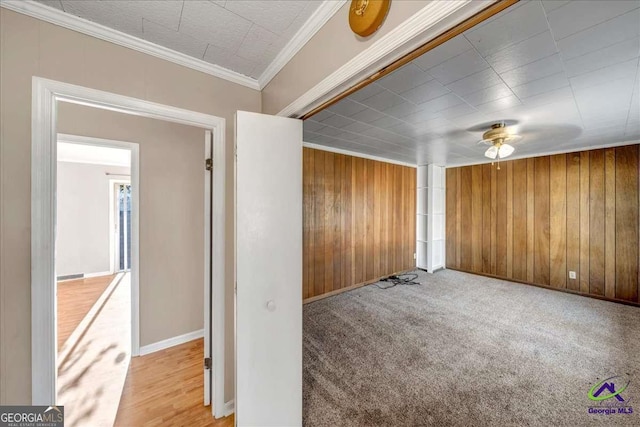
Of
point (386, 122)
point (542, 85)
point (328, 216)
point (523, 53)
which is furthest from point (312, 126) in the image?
point (542, 85)

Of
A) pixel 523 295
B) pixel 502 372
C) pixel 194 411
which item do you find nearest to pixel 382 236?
pixel 523 295

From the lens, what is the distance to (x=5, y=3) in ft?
3.52

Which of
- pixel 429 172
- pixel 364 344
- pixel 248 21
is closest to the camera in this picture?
pixel 248 21

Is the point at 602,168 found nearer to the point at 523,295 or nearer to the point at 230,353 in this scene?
the point at 523,295

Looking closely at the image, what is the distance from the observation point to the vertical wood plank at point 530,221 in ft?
14.2

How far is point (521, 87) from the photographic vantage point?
1.88m

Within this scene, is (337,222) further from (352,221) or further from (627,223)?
(627,223)

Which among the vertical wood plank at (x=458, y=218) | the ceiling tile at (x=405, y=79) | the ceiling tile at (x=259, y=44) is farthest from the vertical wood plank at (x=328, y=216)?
the vertical wood plank at (x=458, y=218)

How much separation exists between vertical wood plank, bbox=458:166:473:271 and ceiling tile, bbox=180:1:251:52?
540cm

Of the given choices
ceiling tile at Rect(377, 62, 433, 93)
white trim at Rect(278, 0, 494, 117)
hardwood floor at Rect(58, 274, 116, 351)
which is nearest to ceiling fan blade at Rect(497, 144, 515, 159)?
ceiling tile at Rect(377, 62, 433, 93)

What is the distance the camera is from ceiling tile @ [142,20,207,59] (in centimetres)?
127

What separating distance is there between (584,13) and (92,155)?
6561mm

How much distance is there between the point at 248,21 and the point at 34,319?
184 centimetres

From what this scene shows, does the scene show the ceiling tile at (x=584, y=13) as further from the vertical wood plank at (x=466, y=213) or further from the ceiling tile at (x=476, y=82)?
the vertical wood plank at (x=466, y=213)
